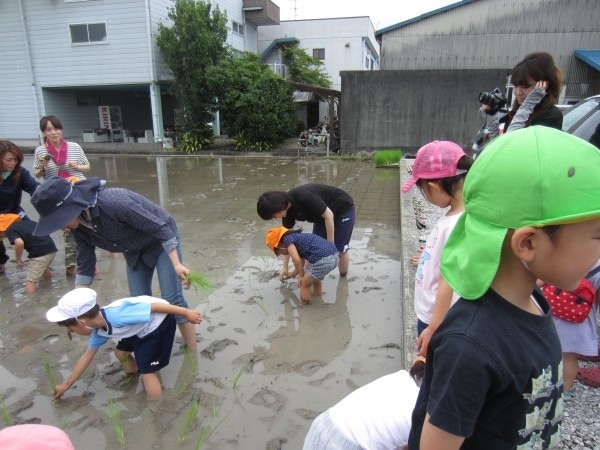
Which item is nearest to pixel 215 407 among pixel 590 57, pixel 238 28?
pixel 590 57

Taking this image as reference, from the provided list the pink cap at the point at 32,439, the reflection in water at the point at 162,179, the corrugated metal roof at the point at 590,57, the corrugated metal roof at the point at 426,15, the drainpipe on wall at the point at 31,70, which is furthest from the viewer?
the drainpipe on wall at the point at 31,70

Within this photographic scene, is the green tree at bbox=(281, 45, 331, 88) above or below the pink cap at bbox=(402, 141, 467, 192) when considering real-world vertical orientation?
above

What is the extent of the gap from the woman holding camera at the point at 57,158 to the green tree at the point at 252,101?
12016 millimetres

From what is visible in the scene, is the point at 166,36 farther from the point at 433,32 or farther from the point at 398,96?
the point at 433,32

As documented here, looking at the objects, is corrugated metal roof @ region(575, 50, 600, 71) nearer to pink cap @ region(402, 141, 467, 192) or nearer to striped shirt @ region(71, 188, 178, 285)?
pink cap @ region(402, 141, 467, 192)

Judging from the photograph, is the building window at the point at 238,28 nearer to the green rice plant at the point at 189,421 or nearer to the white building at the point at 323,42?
the white building at the point at 323,42

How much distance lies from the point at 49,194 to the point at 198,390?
156cm

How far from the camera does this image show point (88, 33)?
1781cm

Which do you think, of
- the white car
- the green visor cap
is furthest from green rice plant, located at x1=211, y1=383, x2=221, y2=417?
the white car

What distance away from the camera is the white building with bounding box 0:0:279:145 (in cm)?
1736

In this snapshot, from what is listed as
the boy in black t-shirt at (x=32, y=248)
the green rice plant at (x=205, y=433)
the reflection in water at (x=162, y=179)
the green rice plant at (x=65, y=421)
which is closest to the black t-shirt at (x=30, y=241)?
the boy in black t-shirt at (x=32, y=248)

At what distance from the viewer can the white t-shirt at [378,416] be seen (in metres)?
1.44

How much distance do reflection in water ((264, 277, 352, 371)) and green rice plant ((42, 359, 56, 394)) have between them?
1.44 metres

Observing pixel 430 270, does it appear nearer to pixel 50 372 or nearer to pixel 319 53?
pixel 50 372
